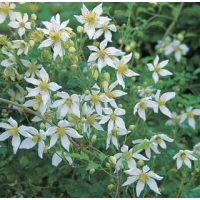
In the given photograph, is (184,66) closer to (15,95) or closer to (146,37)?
(146,37)

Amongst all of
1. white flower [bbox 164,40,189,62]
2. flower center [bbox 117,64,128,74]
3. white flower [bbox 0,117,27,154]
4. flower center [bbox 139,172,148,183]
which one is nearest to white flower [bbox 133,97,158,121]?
flower center [bbox 117,64,128,74]

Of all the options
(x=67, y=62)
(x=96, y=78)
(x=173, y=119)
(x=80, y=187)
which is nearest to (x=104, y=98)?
(x=96, y=78)

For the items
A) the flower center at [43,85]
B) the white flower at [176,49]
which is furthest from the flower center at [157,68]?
the white flower at [176,49]

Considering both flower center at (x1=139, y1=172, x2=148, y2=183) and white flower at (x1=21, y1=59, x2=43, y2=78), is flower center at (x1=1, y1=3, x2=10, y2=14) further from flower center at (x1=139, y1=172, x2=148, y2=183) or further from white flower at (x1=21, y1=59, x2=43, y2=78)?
flower center at (x1=139, y1=172, x2=148, y2=183)

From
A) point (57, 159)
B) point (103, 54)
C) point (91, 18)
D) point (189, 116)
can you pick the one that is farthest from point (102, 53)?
point (189, 116)

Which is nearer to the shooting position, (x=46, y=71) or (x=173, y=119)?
(x=46, y=71)

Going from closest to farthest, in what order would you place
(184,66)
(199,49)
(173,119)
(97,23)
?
1. (97,23)
2. (173,119)
3. (184,66)
4. (199,49)

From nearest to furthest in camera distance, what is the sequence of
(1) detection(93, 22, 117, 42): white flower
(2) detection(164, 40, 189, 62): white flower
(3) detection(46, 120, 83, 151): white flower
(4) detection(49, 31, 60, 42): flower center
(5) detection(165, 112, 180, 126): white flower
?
(3) detection(46, 120, 83, 151): white flower < (4) detection(49, 31, 60, 42): flower center < (1) detection(93, 22, 117, 42): white flower < (5) detection(165, 112, 180, 126): white flower < (2) detection(164, 40, 189, 62): white flower

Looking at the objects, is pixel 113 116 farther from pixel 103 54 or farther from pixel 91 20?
pixel 91 20
